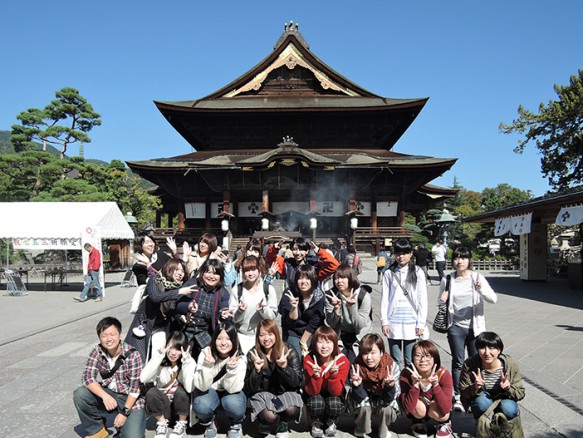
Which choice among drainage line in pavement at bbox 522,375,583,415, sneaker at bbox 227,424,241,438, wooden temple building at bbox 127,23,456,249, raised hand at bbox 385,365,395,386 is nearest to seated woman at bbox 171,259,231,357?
sneaker at bbox 227,424,241,438

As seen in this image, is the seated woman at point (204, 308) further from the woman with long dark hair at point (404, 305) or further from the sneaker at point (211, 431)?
the woman with long dark hair at point (404, 305)

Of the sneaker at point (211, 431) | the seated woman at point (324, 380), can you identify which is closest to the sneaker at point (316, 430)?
the seated woman at point (324, 380)

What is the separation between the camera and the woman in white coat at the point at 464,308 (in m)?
4.41

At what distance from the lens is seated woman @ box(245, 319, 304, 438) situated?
382 cm

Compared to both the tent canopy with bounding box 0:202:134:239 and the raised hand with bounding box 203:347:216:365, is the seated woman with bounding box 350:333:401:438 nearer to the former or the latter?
the raised hand with bounding box 203:347:216:365

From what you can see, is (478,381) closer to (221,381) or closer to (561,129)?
(221,381)

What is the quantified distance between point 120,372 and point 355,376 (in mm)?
1897

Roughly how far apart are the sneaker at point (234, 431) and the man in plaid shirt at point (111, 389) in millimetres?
681

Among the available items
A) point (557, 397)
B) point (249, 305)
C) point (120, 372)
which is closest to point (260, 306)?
point (249, 305)

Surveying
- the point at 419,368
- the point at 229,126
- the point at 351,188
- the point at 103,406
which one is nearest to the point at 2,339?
the point at 103,406

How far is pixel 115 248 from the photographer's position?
893 inches

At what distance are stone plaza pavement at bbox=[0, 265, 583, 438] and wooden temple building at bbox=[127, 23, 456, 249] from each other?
1173 centimetres

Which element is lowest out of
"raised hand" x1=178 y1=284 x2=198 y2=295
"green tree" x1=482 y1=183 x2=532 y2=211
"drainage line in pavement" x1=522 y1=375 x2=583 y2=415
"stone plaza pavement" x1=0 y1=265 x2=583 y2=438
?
"stone plaza pavement" x1=0 y1=265 x2=583 y2=438

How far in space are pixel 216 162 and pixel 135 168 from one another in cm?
476
